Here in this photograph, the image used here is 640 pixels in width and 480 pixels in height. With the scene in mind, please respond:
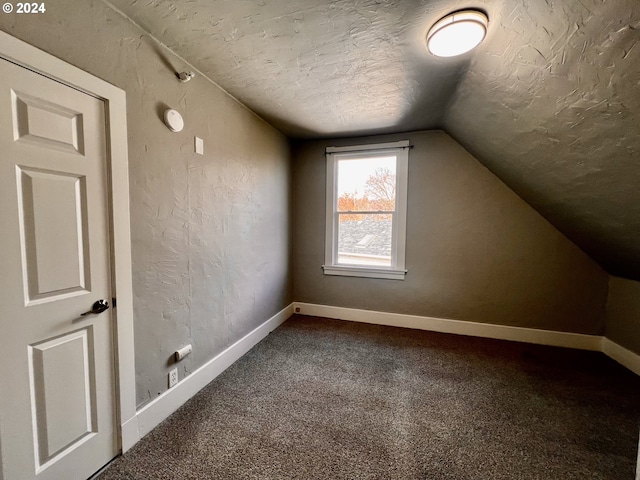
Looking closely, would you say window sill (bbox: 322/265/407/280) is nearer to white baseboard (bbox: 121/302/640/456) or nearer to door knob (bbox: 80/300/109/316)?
white baseboard (bbox: 121/302/640/456)

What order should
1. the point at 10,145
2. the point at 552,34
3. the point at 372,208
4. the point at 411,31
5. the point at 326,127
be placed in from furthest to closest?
the point at 372,208 → the point at 326,127 → the point at 411,31 → the point at 552,34 → the point at 10,145

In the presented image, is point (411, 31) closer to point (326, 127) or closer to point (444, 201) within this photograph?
point (326, 127)

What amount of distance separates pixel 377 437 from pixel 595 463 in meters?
1.21

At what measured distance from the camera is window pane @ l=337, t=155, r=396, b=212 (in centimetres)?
336

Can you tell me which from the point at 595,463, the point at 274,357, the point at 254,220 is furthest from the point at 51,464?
the point at 595,463

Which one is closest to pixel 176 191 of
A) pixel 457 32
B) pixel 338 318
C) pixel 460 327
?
pixel 457 32

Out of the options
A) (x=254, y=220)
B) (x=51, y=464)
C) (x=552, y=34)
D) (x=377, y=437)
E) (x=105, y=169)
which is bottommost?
(x=377, y=437)

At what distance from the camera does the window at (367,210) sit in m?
3.32

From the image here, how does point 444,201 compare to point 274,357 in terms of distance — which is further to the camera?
point 444,201

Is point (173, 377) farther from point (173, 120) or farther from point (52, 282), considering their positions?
point (173, 120)

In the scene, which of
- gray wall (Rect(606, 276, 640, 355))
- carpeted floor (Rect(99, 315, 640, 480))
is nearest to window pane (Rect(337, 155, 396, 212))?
carpeted floor (Rect(99, 315, 640, 480))

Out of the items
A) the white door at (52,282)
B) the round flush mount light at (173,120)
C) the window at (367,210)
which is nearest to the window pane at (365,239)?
the window at (367,210)

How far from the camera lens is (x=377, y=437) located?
1.62m

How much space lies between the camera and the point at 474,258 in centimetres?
309
